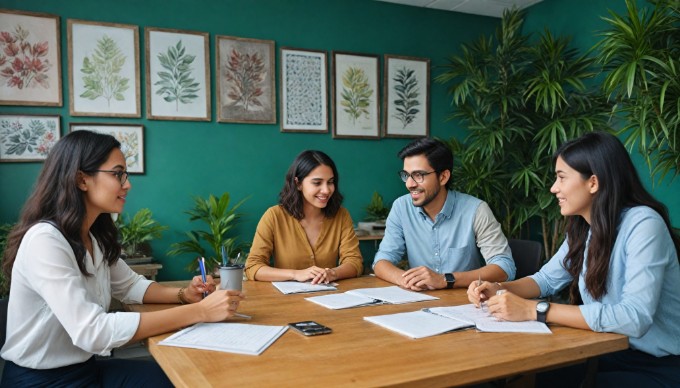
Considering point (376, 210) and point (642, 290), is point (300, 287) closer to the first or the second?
point (642, 290)

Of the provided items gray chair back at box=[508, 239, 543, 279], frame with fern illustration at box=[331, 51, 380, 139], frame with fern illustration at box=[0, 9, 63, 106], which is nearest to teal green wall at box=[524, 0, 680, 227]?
frame with fern illustration at box=[331, 51, 380, 139]

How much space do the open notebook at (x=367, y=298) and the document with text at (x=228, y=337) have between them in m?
0.33

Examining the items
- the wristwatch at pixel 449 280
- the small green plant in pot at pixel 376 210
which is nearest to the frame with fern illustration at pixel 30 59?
the small green plant in pot at pixel 376 210

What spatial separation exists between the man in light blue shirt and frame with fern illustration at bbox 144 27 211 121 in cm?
207

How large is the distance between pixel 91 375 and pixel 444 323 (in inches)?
40.4

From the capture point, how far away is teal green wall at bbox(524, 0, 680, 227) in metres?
3.71

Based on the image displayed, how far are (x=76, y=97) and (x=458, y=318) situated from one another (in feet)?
10.5

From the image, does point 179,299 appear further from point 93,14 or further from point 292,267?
point 93,14

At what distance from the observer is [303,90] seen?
4.27 metres

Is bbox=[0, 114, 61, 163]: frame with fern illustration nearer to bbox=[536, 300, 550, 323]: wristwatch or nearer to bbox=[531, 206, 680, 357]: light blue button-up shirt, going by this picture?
bbox=[536, 300, 550, 323]: wristwatch

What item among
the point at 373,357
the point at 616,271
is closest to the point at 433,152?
the point at 616,271

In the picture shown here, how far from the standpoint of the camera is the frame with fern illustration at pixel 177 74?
3807 mm

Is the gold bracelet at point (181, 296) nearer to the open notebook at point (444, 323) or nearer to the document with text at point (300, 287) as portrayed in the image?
the document with text at point (300, 287)

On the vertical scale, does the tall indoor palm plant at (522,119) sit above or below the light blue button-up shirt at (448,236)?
above
